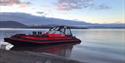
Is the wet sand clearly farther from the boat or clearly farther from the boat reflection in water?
the boat

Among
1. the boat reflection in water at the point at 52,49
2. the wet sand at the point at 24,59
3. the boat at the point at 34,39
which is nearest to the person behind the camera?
the wet sand at the point at 24,59

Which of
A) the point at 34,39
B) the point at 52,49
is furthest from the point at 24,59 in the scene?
the point at 52,49

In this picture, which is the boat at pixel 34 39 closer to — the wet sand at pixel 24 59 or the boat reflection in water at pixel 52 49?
the boat reflection in water at pixel 52 49

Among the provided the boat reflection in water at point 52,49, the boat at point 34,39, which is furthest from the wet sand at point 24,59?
the boat at point 34,39

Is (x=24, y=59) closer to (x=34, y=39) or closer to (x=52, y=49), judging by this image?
(x=34, y=39)

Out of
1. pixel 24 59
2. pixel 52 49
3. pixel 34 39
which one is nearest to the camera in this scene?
pixel 24 59

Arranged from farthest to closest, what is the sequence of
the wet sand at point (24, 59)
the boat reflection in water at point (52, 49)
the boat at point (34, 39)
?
the boat at point (34, 39) → the boat reflection in water at point (52, 49) → the wet sand at point (24, 59)

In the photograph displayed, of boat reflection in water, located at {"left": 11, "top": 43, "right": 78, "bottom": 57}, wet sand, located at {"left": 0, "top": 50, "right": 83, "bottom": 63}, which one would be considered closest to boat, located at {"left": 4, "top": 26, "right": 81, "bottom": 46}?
boat reflection in water, located at {"left": 11, "top": 43, "right": 78, "bottom": 57}

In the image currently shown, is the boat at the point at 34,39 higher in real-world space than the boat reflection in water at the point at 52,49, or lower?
higher

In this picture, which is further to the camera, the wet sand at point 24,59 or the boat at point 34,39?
the boat at point 34,39

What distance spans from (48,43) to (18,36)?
193 inches

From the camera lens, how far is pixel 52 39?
136 feet

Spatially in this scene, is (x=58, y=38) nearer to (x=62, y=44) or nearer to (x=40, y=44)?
(x=62, y=44)

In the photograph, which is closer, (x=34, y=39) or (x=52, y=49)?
(x=34, y=39)
